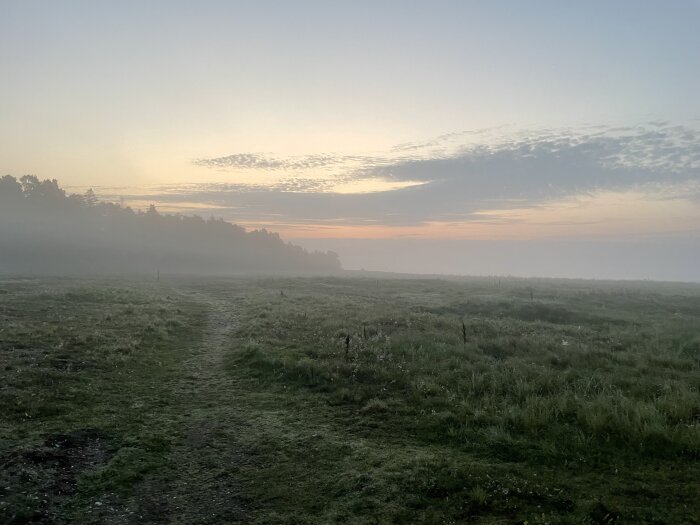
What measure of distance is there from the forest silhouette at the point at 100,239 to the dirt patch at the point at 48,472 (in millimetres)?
73091

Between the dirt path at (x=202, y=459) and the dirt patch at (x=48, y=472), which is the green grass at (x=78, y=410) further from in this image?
the dirt path at (x=202, y=459)

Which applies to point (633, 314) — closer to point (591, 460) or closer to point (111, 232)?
point (591, 460)

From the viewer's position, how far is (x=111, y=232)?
5433 inches

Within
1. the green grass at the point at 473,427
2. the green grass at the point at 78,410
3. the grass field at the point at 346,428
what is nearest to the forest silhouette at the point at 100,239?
the green grass at the point at 78,410

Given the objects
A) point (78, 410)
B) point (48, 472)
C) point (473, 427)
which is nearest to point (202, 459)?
point (48, 472)

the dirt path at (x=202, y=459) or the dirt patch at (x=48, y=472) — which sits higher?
the dirt patch at (x=48, y=472)

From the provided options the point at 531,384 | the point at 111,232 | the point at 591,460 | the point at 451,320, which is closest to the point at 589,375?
the point at 531,384

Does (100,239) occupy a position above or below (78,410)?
above

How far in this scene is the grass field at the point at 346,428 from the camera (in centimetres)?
796

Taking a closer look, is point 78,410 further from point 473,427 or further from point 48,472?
point 473,427

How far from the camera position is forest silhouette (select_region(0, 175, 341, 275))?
4053 inches

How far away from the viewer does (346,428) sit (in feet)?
39.1

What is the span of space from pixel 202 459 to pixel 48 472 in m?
3.13

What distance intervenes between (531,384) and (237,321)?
21279 mm
